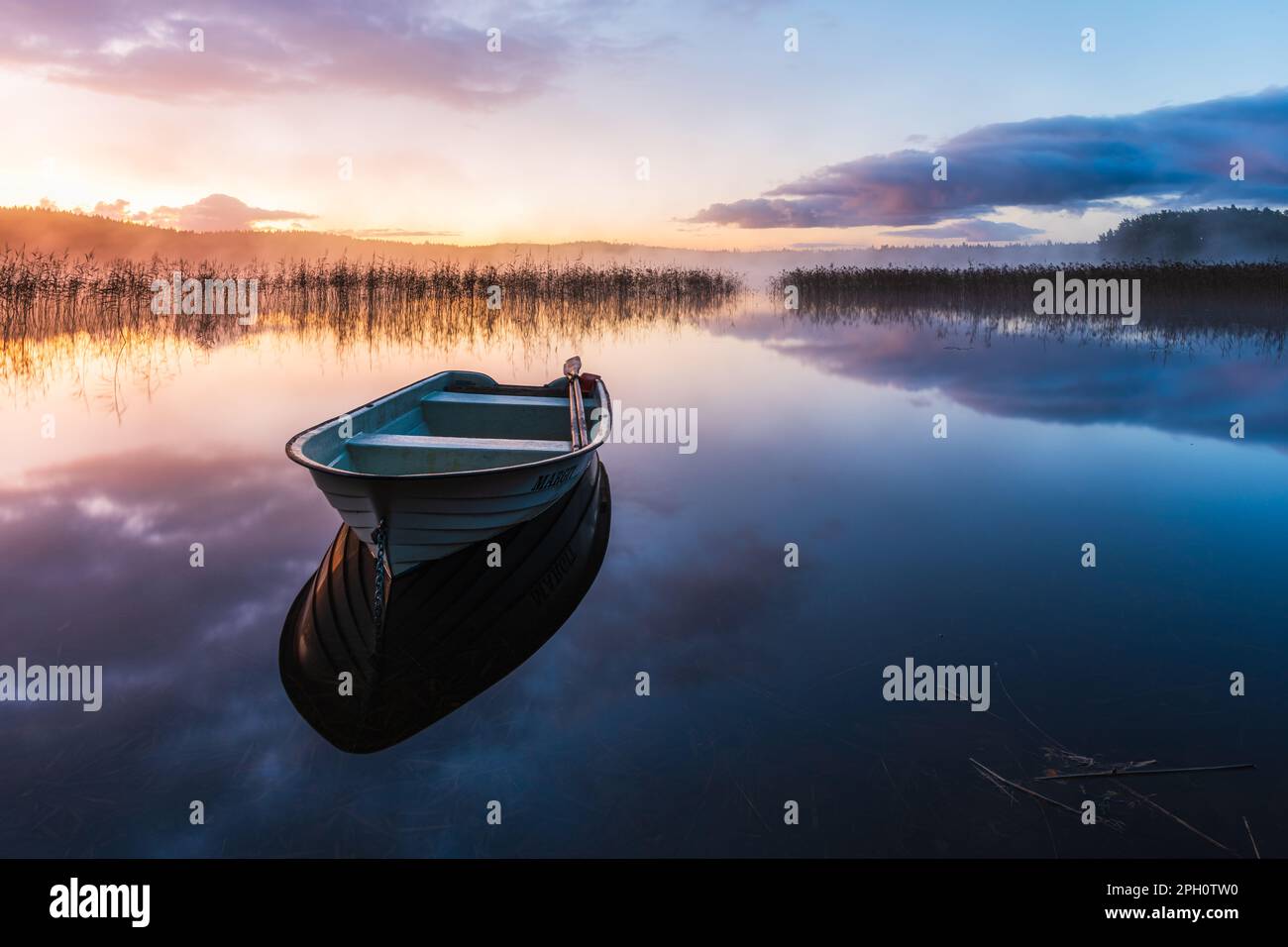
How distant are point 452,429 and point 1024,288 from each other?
25.7m

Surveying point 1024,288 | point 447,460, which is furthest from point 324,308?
point 1024,288

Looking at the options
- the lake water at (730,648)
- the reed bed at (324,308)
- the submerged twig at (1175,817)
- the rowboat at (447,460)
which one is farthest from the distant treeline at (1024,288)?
the submerged twig at (1175,817)

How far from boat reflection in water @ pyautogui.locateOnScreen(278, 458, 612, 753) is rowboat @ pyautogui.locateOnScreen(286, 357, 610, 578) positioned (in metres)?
0.27

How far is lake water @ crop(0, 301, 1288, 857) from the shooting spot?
11.8 feet

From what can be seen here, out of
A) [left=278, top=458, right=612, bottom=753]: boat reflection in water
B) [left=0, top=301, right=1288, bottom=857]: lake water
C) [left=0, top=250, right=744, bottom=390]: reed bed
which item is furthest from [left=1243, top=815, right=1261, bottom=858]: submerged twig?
[left=0, top=250, right=744, bottom=390]: reed bed

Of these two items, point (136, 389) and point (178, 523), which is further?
point (136, 389)

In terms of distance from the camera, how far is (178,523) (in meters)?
7.52

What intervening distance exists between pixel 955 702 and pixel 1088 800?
3.17ft

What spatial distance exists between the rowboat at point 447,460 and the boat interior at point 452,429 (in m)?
0.01

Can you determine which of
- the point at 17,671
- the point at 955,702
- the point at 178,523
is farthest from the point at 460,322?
the point at 955,702

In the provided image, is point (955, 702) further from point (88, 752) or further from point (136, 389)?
point (136, 389)

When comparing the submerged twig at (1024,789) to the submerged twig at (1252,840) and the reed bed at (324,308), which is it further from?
the reed bed at (324,308)

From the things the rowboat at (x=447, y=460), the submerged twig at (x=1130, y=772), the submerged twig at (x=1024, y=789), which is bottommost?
the submerged twig at (x=1024, y=789)

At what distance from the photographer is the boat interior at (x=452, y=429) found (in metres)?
6.16
